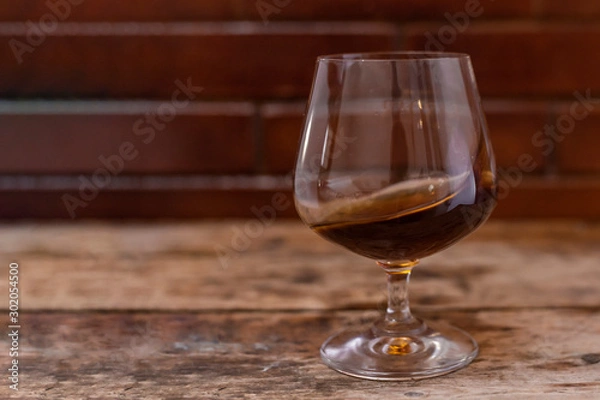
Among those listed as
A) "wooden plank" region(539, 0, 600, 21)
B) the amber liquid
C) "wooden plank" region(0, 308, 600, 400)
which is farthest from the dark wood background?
the amber liquid

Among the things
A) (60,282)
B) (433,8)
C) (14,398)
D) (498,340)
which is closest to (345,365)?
(498,340)

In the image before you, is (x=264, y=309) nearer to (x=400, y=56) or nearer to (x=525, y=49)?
(x=400, y=56)

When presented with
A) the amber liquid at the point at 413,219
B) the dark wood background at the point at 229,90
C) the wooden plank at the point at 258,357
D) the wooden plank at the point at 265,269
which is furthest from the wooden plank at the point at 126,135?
the amber liquid at the point at 413,219

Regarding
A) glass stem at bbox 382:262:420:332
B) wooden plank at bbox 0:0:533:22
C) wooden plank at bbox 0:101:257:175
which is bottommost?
glass stem at bbox 382:262:420:332

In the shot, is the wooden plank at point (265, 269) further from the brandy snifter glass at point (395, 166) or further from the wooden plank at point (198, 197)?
the brandy snifter glass at point (395, 166)

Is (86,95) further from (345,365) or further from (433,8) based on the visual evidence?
(345,365)

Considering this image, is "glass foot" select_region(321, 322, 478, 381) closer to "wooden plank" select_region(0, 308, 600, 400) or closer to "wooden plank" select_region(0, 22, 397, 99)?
"wooden plank" select_region(0, 308, 600, 400)
